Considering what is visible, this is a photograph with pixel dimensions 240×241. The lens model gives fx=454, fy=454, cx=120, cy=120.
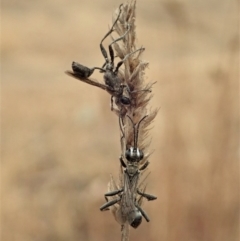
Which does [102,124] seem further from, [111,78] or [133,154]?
[133,154]

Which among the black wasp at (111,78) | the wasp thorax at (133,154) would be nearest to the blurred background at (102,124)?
the black wasp at (111,78)

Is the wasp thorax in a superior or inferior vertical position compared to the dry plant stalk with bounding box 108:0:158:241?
inferior

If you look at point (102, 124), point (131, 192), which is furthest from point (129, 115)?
point (102, 124)

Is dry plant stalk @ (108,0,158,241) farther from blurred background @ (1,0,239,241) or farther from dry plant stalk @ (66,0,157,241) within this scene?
blurred background @ (1,0,239,241)

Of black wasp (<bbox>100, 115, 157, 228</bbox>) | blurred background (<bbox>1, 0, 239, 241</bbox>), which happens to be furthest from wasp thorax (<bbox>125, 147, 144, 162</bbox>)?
blurred background (<bbox>1, 0, 239, 241</bbox>)

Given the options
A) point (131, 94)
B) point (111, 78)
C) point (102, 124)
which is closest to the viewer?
point (131, 94)
